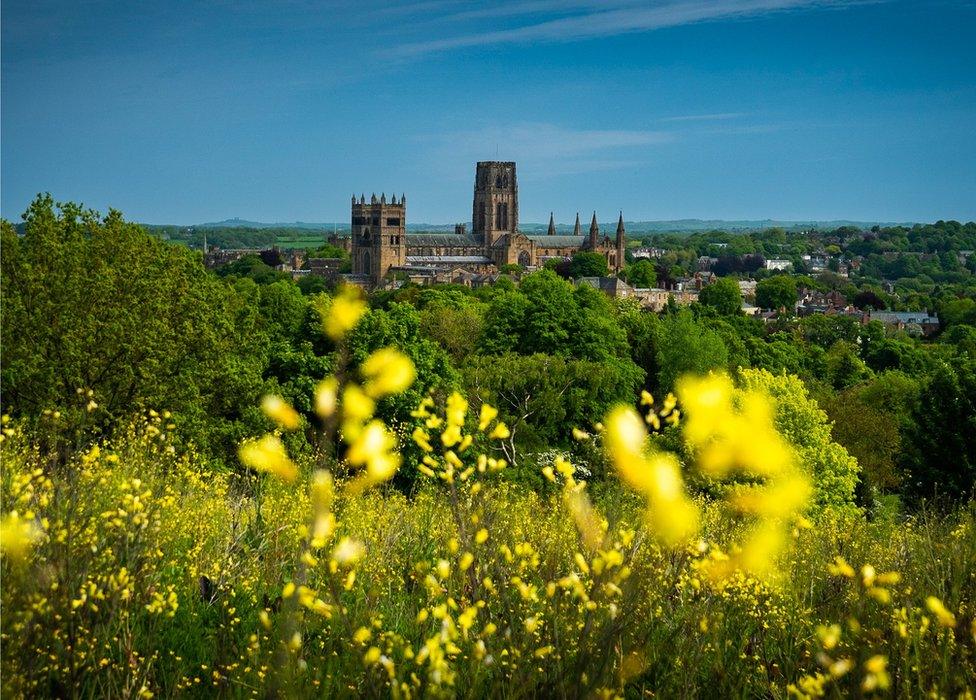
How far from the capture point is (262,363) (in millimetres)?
22500

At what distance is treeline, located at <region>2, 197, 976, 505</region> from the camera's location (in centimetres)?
1714

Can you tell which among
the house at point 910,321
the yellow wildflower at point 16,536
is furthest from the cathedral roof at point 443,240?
the yellow wildflower at point 16,536

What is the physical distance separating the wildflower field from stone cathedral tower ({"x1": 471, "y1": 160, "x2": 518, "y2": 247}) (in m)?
170

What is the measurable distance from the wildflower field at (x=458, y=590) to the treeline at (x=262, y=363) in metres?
1.26

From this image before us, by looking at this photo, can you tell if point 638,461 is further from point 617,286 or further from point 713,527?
point 617,286

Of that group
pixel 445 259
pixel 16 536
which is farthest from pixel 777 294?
pixel 16 536

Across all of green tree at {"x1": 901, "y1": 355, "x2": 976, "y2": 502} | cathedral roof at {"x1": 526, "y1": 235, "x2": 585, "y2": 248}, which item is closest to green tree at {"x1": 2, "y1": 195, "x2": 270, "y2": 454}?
green tree at {"x1": 901, "y1": 355, "x2": 976, "y2": 502}

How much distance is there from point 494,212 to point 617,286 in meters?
59.6

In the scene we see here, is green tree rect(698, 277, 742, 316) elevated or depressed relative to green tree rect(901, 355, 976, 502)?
depressed

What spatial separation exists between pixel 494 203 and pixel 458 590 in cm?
17795

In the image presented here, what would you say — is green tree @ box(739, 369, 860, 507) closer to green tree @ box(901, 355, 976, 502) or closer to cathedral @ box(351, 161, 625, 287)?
green tree @ box(901, 355, 976, 502)

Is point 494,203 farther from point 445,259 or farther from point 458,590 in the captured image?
point 458,590

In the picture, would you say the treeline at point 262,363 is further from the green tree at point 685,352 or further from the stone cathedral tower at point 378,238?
the stone cathedral tower at point 378,238

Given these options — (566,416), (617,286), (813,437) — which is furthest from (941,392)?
(617,286)
